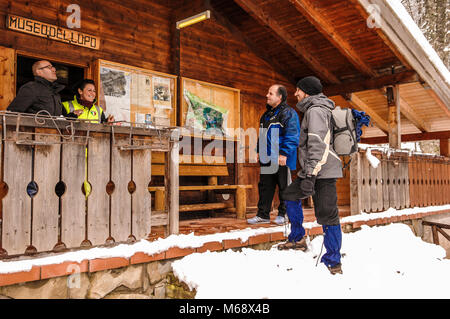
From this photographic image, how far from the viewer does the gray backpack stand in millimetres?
3932

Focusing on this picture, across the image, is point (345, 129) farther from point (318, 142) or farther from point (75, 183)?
point (75, 183)

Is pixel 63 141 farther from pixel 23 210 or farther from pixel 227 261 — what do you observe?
pixel 227 261

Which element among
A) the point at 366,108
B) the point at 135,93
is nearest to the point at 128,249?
the point at 135,93

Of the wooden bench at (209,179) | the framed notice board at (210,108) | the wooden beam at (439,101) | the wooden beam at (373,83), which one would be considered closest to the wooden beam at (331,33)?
the wooden beam at (373,83)

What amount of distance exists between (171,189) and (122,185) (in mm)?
598

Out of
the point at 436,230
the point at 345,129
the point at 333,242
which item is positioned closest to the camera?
the point at 333,242

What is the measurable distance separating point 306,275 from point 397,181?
519 centimetres

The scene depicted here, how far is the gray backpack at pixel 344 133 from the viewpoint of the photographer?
12.9ft

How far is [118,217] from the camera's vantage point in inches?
145

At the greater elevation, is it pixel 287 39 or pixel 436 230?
pixel 287 39

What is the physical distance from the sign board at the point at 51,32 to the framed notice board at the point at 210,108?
1.91m

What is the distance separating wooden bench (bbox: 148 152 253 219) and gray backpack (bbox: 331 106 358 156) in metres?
2.67

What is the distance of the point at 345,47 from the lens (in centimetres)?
774
